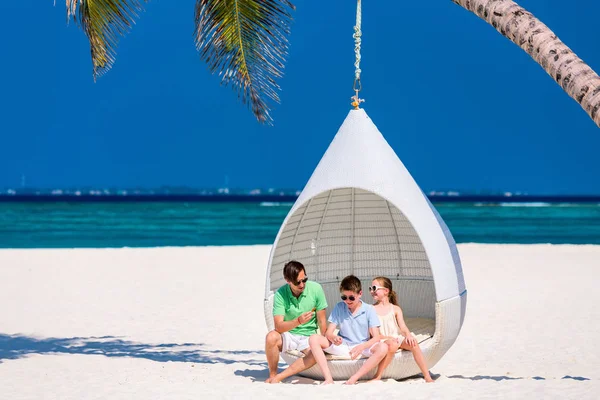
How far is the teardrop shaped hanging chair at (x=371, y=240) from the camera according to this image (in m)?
6.94

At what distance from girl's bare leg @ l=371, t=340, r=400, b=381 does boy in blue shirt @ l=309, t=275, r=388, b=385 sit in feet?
0.14

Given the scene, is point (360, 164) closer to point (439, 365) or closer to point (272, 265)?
point (272, 265)

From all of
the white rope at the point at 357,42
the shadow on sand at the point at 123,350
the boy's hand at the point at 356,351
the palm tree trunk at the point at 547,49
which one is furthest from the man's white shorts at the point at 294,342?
the palm tree trunk at the point at 547,49

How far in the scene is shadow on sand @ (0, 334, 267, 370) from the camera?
8.47 metres

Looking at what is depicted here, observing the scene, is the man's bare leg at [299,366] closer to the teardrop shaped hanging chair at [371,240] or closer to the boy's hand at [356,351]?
the teardrop shaped hanging chair at [371,240]

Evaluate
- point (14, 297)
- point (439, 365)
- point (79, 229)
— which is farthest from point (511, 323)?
point (79, 229)

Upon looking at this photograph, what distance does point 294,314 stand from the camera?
691 cm

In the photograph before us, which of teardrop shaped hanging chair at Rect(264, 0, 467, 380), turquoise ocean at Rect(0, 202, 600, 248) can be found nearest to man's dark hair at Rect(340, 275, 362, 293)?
teardrop shaped hanging chair at Rect(264, 0, 467, 380)

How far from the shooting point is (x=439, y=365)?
8.20 m

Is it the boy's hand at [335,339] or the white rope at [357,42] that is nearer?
the boy's hand at [335,339]

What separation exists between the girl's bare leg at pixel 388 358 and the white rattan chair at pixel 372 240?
8cm

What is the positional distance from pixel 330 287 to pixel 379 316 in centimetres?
171

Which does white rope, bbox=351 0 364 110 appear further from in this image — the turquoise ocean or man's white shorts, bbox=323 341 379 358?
the turquoise ocean

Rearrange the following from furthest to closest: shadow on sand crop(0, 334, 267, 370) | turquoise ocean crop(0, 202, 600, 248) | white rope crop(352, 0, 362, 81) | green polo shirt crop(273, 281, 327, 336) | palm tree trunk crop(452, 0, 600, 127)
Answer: turquoise ocean crop(0, 202, 600, 248), shadow on sand crop(0, 334, 267, 370), white rope crop(352, 0, 362, 81), green polo shirt crop(273, 281, 327, 336), palm tree trunk crop(452, 0, 600, 127)
